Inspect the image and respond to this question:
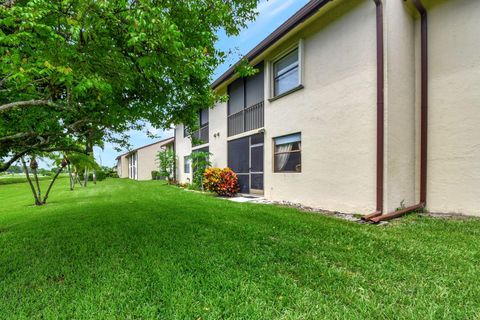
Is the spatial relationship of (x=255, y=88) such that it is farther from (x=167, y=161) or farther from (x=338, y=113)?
(x=167, y=161)

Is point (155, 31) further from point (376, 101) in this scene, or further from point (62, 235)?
point (376, 101)

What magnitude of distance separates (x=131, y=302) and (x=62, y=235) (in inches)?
152

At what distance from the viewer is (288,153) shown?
9094 millimetres

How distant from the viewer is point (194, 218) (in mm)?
6355

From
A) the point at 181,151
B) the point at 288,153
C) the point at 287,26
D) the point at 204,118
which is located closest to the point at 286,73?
the point at 287,26

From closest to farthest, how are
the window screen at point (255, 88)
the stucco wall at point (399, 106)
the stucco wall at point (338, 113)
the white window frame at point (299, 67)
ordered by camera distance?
the stucco wall at point (399, 106), the stucco wall at point (338, 113), the white window frame at point (299, 67), the window screen at point (255, 88)

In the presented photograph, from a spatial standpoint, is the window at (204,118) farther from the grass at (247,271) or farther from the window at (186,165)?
the grass at (247,271)

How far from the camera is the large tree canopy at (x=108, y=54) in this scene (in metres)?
2.49

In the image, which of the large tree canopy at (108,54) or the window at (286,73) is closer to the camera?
the large tree canopy at (108,54)

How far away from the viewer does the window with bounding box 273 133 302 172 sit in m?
8.62

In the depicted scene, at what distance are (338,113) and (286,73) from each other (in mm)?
3263

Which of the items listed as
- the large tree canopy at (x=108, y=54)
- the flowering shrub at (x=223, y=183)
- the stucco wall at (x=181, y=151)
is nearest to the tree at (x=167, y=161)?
the stucco wall at (x=181, y=151)

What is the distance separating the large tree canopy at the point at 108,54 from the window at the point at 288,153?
14.4 ft

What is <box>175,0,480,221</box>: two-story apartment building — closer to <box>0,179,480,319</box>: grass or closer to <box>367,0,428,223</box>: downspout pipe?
<box>367,0,428,223</box>: downspout pipe
